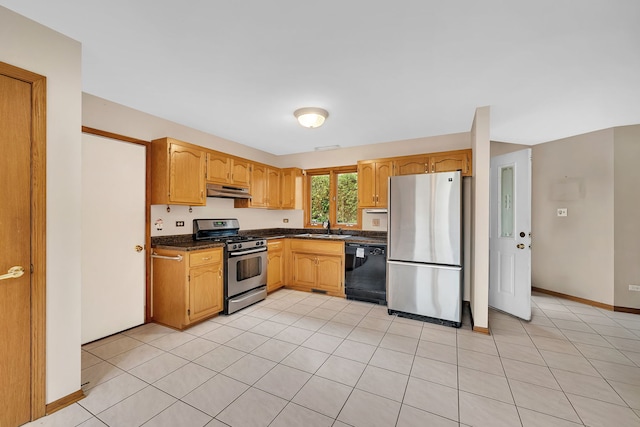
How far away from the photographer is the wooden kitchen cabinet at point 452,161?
3.48 m

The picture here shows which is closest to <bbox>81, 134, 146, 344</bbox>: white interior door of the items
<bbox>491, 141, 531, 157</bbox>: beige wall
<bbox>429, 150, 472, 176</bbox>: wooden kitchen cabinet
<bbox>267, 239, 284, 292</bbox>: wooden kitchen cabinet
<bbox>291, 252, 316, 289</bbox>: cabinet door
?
<bbox>267, 239, 284, 292</bbox>: wooden kitchen cabinet

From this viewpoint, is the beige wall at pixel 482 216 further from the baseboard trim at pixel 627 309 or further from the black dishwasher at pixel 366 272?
the baseboard trim at pixel 627 309

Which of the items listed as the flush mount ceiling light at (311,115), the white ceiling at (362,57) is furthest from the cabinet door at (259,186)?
the flush mount ceiling light at (311,115)

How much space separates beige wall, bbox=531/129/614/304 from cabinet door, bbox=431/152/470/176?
1.79 m

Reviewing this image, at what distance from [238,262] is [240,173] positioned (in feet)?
4.50

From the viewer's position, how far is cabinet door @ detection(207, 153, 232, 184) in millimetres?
3463

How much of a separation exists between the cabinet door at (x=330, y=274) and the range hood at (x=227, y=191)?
153 centimetres

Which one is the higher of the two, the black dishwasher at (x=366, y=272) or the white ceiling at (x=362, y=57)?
the white ceiling at (x=362, y=57)

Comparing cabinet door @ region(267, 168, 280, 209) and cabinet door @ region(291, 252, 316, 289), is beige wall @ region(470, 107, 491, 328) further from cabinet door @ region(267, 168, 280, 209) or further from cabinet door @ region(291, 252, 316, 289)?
cabinet door @ region(267, 168, 280, 209)

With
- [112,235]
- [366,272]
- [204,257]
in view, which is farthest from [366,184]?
[112,235]

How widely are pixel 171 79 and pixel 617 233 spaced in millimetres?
5639

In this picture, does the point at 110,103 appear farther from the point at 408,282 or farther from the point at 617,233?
the point at 617,233

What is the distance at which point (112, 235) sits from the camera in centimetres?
272

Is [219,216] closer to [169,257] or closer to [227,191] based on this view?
[227,191]
